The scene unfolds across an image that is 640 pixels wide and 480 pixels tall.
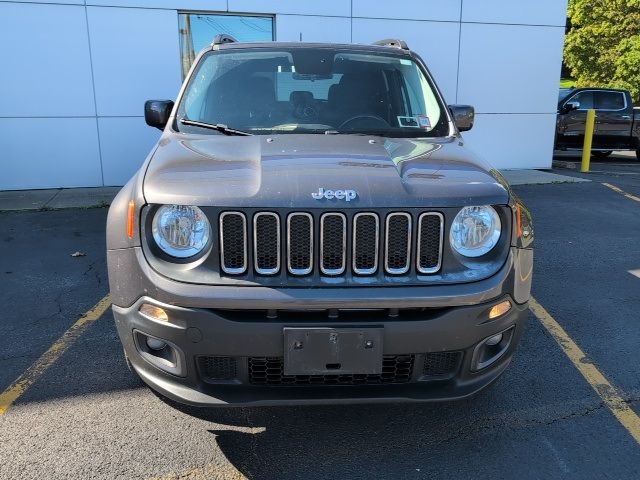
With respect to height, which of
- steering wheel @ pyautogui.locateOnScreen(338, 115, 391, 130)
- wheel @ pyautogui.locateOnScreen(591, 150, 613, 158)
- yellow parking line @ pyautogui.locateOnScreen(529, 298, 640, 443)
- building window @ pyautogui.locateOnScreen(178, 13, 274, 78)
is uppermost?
building window @ pyautogui.locateOnScreen(178, 13, 274, 78)

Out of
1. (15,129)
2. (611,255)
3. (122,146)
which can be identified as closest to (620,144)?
(611,255)

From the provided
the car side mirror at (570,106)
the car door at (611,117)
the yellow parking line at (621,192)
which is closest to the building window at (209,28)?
the yellow parking line at (621,192)

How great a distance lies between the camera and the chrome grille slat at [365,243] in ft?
7.78

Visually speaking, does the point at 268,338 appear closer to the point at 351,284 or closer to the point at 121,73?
the point at 351,284

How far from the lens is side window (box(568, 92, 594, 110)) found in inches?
589

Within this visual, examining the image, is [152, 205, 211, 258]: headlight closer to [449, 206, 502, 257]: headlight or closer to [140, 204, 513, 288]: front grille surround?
[140, 204, 513, 288]: front grille surround

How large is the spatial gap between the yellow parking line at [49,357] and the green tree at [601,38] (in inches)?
1354

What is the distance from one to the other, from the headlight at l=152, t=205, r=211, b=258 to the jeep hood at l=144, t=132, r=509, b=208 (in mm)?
63

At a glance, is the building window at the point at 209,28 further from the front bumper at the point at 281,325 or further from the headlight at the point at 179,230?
the front bumper at the point at 281,325

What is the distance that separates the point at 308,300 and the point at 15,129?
9.02 m

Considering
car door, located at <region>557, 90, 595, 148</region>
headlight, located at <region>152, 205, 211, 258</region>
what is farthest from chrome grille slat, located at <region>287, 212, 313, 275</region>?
car door, located at <region>557, 90, 595, 148</region>

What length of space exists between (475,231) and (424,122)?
1401mm

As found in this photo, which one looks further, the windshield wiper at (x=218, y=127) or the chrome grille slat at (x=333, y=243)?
the windshield wiper at (x=218, y=127)

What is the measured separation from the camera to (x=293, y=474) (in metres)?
2.62
